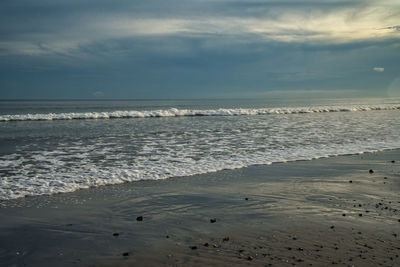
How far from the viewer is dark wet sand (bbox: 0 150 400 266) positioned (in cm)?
443

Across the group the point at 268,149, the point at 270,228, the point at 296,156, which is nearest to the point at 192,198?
the point at 270,228

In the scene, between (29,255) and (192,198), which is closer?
(29,255)

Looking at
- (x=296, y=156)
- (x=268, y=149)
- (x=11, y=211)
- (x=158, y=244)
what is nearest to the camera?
(x=158, y=244)

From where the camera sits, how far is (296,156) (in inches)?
488

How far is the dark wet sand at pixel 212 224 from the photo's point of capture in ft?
14.5

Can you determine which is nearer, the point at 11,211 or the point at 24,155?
the point at 11,211

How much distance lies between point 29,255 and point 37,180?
4577 mm

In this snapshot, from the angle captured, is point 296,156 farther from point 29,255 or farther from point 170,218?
point 29,255

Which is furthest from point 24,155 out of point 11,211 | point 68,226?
point 68,226

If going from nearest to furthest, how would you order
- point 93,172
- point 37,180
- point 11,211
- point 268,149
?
point 11,211 < point 37,180 < point 93,172 < point 268,149

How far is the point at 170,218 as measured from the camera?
597 cm

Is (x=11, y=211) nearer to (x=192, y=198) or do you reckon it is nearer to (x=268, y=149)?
(x=192, y=198)

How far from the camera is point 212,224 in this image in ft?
18.5

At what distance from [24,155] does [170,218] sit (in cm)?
910
